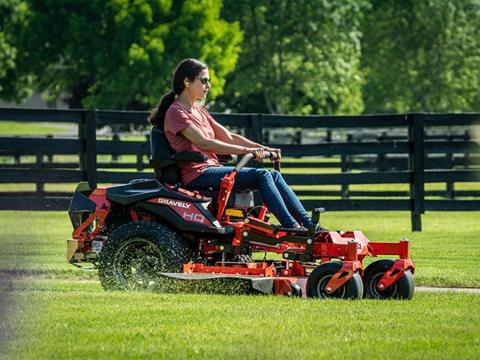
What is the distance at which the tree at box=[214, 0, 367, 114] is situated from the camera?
224ft

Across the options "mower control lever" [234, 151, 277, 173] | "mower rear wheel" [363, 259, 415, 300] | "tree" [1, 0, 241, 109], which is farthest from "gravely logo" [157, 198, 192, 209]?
"tree" [1, 0, 241, 109]

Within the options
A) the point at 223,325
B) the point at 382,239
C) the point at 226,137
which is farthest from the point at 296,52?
the point at 223,325

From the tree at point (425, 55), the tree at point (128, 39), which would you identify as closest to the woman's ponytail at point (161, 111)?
the tree at point (128, 39)

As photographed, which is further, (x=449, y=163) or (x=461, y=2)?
(x=461, y=2)

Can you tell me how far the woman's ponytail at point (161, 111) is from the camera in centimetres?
1073

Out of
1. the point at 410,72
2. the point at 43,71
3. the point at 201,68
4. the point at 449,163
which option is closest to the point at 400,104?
the point at 410,72

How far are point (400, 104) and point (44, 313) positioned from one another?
232ft

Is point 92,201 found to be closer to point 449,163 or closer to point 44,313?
point 44,313

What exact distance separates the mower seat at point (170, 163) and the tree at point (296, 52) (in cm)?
5720

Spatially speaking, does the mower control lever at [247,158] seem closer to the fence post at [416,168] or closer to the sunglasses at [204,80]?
the sunglasses at [204,80]

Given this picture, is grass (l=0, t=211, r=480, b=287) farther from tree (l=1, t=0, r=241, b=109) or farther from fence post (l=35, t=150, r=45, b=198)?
tree (l=1, t=0, r=241, b=109)

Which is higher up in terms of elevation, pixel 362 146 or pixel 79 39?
pixel 79 39

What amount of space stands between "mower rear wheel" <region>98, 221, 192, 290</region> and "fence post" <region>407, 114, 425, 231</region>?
25.9 ft

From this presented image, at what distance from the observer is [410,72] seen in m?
76.2
